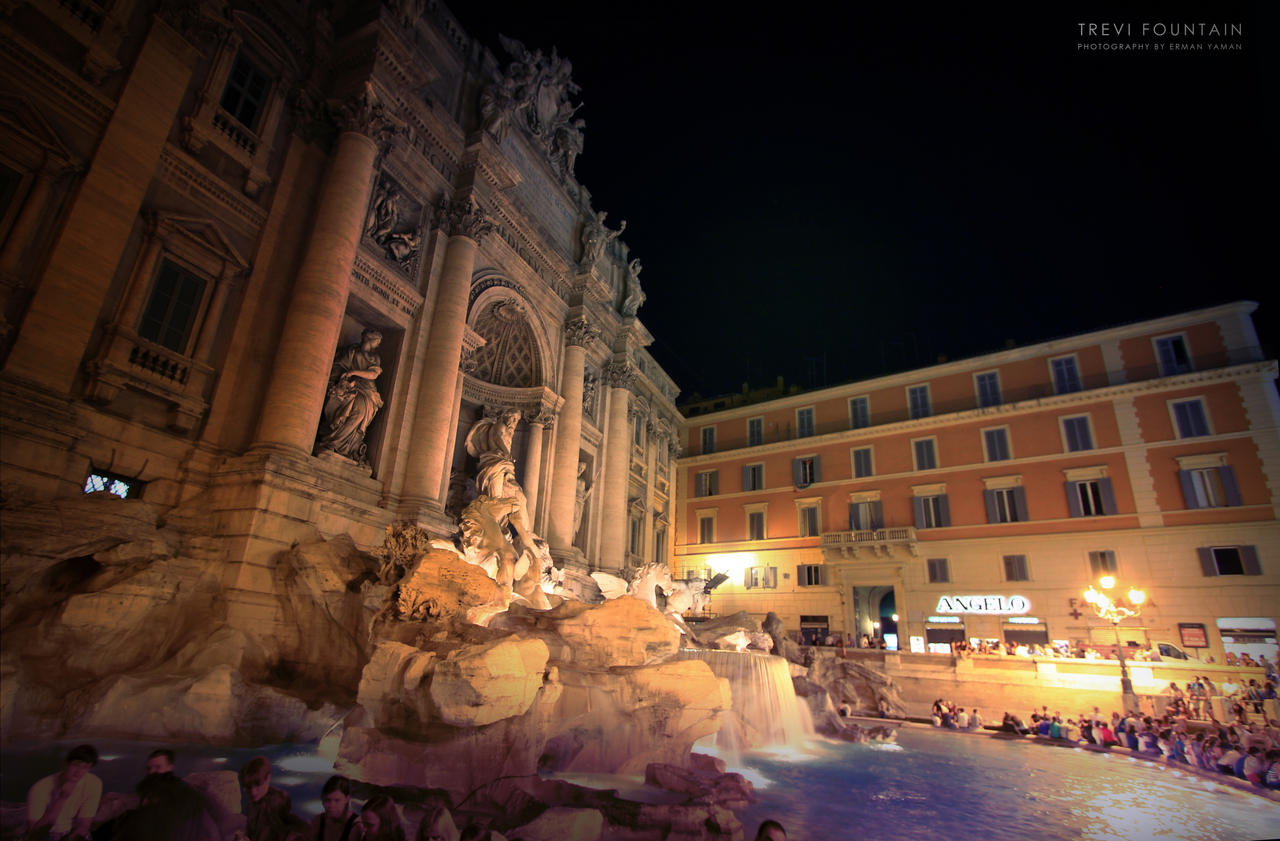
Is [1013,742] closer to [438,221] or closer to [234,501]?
[234,501]

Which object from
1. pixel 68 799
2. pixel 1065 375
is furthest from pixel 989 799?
pixel 1065 375

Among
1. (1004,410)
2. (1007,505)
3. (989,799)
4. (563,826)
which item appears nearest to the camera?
(563,826)

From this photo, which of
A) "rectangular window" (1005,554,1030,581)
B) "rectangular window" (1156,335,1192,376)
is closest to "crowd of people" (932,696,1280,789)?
"rectangular window" (1005,554,1030,581)

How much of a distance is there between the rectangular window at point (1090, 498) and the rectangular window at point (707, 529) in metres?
14.7

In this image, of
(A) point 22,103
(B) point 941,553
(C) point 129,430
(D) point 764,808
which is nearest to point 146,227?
(A) point 22,103

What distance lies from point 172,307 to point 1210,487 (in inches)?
1115

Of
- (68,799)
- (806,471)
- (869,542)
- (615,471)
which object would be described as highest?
(806,471)

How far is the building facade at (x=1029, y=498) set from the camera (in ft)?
66.4

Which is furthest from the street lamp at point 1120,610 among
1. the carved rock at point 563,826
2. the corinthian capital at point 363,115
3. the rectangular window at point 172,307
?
the rectangular window at point 172,307

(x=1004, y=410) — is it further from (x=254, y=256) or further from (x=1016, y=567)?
(x=254, y=256)

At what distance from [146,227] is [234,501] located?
437 cm

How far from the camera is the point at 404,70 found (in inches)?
521

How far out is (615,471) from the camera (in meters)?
22.2

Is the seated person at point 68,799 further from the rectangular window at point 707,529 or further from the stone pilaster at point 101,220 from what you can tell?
the rectangular window at point 707,529
